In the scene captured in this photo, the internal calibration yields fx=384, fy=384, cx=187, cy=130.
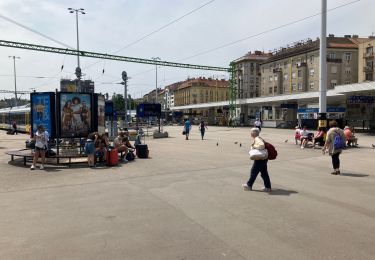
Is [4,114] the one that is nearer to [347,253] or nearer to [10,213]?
[10,213]

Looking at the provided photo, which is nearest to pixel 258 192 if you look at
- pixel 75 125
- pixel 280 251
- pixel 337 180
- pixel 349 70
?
pixel 337 180

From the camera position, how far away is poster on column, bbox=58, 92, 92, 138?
615 inches

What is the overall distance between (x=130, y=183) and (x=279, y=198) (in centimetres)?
407

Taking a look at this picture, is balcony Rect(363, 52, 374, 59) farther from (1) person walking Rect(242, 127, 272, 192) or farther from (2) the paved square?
(1) person walking Rect(242, 127, 272, 192)

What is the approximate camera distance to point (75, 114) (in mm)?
15875

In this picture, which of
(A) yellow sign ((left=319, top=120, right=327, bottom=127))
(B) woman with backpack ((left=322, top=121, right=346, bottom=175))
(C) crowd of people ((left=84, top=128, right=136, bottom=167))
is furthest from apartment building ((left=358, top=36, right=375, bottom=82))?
(C) crowd of people ((left=84, top=128, right=136, bottom=167))

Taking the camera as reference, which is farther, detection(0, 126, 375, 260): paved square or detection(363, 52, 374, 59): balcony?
detection(363, 52, 374, 59): balcony

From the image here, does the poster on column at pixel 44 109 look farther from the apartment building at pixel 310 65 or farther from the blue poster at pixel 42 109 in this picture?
the apartment building at pixel 310 65

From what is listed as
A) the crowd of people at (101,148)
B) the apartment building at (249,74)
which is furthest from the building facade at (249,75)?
the crowd of people at (101,148)

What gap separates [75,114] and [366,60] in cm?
6307

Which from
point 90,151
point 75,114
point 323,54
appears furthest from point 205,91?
point 90,151

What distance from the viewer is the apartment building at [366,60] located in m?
65.4

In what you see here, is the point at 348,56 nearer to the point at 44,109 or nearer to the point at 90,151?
the point at 44,109

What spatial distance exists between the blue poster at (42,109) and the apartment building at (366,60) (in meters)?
62.7
